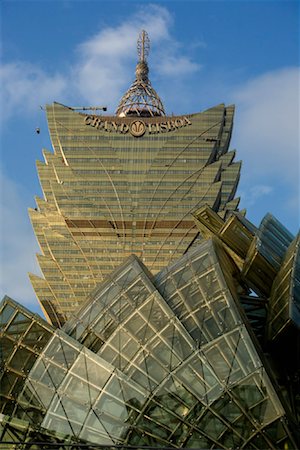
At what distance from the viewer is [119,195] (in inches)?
6058

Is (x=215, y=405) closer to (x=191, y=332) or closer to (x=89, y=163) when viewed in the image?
(x=191, y=332)

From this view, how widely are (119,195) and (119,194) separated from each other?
9.2 inches

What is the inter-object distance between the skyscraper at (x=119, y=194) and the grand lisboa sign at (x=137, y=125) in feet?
0.66

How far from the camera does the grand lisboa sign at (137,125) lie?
158 m

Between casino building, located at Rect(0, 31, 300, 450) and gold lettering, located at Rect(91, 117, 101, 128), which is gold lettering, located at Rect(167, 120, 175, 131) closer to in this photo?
gold lettering, located at Rect(91, 117, 101, 128)

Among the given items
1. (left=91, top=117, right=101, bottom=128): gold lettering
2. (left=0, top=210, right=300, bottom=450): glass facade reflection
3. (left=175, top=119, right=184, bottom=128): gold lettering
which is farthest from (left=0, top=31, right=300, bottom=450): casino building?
(left=91, top=117, right=101, bottom=128): gold lettering

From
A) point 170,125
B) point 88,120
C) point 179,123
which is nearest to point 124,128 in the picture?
point 88,120

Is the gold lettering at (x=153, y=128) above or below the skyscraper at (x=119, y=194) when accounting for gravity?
above

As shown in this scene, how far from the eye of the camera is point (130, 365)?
142ft

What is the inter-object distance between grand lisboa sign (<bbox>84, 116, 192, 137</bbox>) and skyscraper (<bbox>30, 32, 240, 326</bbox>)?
200mm

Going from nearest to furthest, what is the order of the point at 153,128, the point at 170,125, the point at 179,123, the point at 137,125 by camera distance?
the point at 179,123
the point at 170,125
the point at 153,128
the point at 137,125

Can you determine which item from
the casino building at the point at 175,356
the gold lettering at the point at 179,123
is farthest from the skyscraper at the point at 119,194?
the casino building at the point at 175,356

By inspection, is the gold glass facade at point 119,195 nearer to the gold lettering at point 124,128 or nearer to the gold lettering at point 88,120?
the gold lettering at point 124,128

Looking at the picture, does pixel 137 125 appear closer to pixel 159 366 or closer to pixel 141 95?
pixel 141 95
